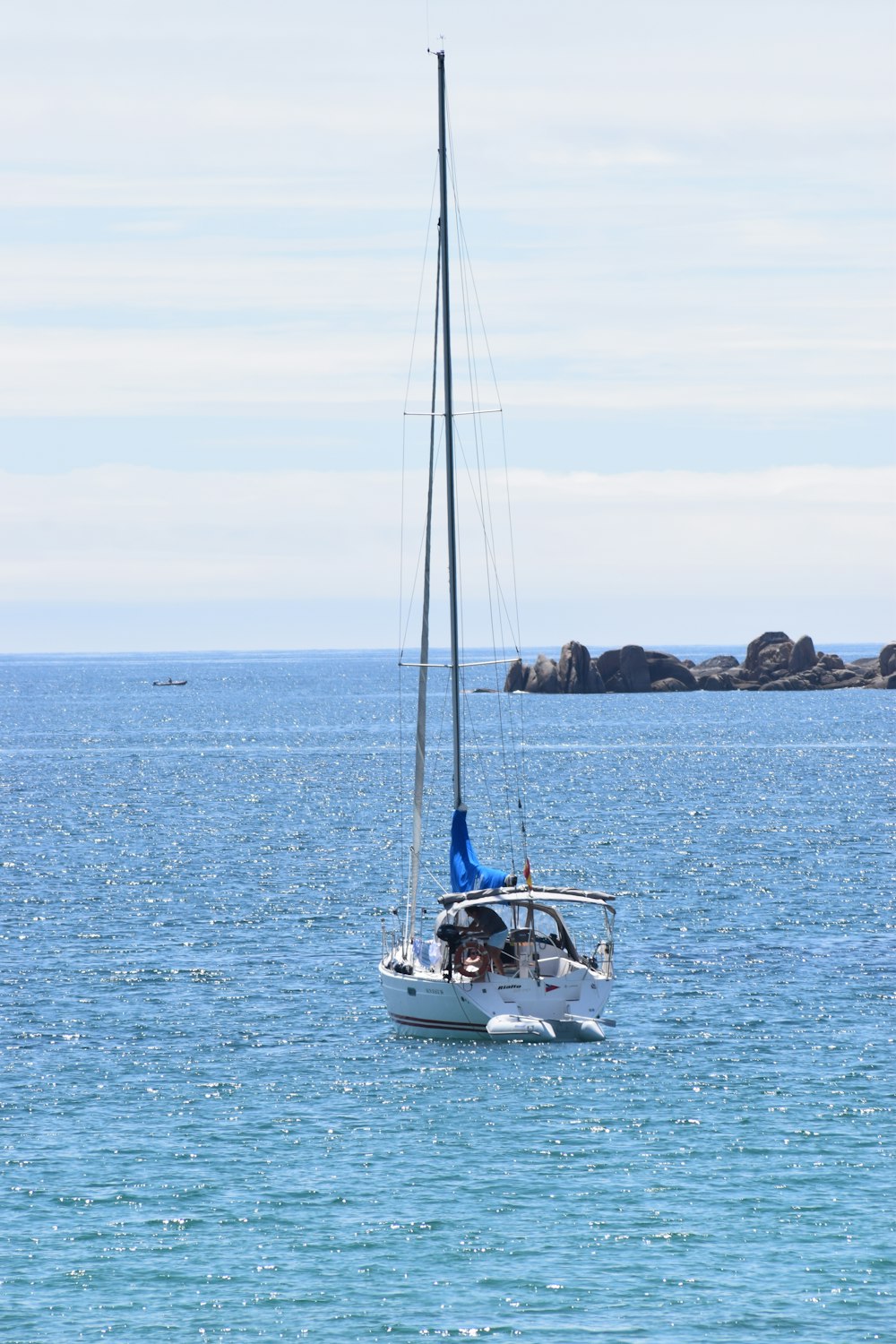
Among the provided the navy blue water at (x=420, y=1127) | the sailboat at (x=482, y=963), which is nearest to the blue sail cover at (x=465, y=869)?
the sailboat at (x=482, y=963)

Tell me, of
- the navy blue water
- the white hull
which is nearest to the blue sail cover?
the white hull

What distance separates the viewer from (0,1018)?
43.4 meters

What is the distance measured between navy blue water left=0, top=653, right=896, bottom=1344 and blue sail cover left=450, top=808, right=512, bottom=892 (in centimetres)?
390

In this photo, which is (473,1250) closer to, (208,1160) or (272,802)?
(208,1160)

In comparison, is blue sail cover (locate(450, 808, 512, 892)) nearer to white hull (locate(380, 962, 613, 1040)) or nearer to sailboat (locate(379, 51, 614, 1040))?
sailboat (locate(379, 51, 614, 1040))

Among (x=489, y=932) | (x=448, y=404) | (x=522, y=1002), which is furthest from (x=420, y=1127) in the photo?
(x=448, y=404)

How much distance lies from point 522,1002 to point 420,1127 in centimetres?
739

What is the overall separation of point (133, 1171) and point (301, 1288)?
622cm

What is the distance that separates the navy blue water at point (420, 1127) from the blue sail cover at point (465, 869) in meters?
3.90

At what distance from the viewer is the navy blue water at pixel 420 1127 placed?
2533 centimetres

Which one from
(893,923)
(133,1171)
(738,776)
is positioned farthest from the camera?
(738,776)

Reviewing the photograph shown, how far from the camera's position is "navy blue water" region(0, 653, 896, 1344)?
2533 centimetres

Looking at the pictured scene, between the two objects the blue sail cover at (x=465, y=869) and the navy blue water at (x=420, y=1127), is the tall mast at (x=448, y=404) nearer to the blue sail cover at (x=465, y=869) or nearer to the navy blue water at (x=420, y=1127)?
the blue sail cover at (x=465, y=869)

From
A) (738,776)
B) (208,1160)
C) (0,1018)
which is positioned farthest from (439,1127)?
(738,776)
